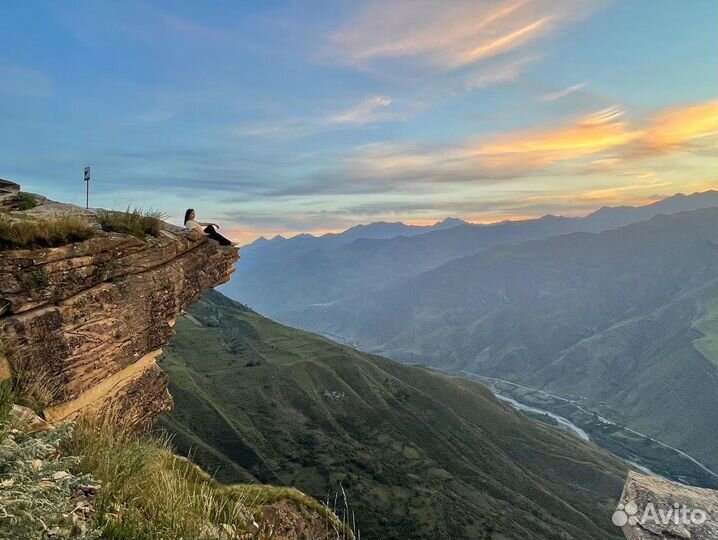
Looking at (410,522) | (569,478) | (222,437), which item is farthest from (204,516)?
(569,478)

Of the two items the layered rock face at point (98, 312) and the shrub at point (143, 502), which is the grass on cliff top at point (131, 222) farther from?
the shrub at point (143, 502)

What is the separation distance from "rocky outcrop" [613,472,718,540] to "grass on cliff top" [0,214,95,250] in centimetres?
1512

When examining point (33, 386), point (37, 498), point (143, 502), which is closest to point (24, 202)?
point (33, 386)

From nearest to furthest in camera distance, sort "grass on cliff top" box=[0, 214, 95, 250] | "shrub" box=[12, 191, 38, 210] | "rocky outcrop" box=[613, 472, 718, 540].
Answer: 1. "rocky outcrop" box=[613, 472, 718, 540]
2. "grass on cliff top" box=[0, 214, 95, 250]
3. "shrub" box=[12, 191, 38, 210]

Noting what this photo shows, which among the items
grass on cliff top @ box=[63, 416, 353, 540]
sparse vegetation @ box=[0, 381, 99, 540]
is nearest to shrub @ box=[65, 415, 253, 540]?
grass on cliff top @ box=[63, 416, 353, 540]

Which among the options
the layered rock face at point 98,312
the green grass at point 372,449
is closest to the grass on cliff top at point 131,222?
the layered rock face at point 98,312

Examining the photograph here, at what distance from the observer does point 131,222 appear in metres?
15.6

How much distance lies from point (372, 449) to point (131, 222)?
14026cm

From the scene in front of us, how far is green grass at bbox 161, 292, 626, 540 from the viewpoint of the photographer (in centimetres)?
11262

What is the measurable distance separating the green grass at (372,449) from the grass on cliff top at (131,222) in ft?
267

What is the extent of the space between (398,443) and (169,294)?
485 feet

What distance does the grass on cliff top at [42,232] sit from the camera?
1195 cm

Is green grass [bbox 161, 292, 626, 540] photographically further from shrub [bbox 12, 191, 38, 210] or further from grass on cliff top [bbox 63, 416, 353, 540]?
grass on cliff top [bbox 63, 416, 353, 540]

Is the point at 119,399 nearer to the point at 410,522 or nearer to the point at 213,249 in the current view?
the point at 213,249
